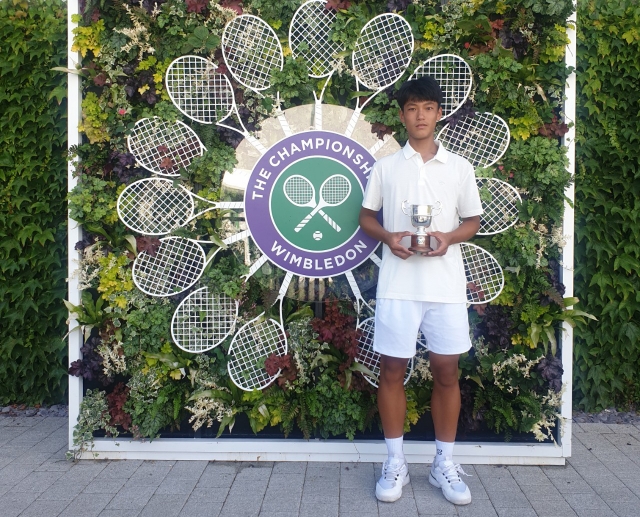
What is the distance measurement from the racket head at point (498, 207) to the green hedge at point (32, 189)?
2.70m

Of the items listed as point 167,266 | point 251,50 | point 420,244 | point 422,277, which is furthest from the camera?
point 167,266

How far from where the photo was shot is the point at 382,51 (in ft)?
11.3

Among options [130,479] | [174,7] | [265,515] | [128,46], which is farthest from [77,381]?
[174,7]

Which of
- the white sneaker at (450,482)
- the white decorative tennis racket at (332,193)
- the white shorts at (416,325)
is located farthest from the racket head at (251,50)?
the white sneaker at (450,482)

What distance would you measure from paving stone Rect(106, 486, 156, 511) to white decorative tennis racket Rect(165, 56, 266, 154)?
1875 mm

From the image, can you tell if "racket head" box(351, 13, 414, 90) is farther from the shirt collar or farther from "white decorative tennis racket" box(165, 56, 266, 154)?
"white decorative tennis racket" box(165, 56, 266, 154)

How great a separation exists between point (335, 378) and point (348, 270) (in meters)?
0.60

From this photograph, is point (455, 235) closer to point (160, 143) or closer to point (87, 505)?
point (160, 143)

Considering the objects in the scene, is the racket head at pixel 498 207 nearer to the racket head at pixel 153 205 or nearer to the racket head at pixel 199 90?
the racket head at pixel 199 90

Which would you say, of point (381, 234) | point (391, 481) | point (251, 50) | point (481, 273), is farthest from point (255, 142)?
point (391, 481)

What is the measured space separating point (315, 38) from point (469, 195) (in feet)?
3.99

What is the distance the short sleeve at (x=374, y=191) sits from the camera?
3199 millimetres

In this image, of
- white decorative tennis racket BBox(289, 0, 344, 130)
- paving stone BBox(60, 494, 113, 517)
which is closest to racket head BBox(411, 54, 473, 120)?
white decorative tennis racket BBox(289, 0, 344, 130)

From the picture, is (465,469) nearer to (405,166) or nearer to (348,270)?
(348,270)
